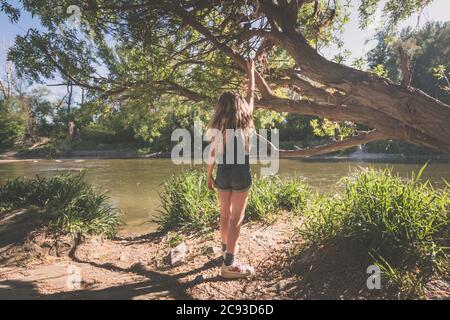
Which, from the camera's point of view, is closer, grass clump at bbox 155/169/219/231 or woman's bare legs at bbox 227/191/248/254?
woman's bare legs at bbox 227/191/248/254

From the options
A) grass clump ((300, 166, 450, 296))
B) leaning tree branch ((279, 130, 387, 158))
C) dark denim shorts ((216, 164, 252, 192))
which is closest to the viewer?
grass clump ((300, 166, 450, 296))

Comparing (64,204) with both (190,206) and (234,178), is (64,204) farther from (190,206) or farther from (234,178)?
→ (234,178)

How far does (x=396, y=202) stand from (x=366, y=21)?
3.44 metres

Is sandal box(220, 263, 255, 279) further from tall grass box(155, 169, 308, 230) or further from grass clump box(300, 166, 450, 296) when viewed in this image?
tall grass box(155, 169, 308, 230)

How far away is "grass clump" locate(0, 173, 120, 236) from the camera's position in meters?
5.37

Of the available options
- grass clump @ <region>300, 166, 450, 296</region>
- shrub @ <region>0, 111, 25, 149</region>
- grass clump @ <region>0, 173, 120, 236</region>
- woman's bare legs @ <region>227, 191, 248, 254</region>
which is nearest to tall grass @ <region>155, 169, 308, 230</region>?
grass clump @ <region>0, 173, 120, 236</region>

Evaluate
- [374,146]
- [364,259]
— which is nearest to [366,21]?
[364,259]

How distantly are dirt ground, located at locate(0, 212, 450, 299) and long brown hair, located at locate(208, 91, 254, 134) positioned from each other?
4.65 ft

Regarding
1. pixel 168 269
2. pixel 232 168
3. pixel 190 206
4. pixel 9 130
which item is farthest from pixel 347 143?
pixel 9 130

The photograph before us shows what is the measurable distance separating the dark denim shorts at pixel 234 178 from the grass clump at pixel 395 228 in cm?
108

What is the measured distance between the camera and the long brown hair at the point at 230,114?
324cm

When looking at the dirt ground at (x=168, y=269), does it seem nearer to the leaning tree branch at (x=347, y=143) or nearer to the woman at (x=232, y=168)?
the woman at (x=232, y=168)

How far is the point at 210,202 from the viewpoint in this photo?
5.95 metres

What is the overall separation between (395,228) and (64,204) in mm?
4823
